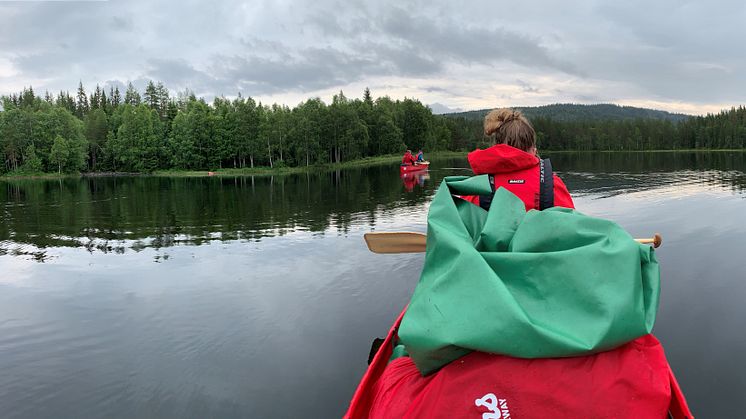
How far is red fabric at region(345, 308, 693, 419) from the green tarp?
3.8 inches

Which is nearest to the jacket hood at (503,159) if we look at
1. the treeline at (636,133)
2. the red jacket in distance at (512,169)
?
the red jacket in distance at (512,169)

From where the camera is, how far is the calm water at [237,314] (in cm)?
622

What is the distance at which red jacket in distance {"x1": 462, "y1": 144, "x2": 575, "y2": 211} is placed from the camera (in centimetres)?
351

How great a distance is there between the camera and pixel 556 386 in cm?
240

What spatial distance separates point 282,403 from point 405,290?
4666 mm

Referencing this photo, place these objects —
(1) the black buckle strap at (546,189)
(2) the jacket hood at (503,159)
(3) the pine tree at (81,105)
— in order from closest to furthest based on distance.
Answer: (2) the jacket hood at (503,159) → (1) the black buckle strap at (546,189) → (3) the pine tree at (81,105)

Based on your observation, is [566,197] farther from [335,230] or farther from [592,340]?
[335,230]

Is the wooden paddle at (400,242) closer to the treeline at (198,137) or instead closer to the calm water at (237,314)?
the calm water at (237,314)

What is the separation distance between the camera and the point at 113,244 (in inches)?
655

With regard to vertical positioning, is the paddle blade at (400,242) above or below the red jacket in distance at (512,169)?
below

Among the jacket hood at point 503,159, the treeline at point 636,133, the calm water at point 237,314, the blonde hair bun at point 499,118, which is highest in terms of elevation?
the treeline at point 636,133

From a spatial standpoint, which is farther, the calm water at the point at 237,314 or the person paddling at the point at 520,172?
the calm water at the point at 237,314

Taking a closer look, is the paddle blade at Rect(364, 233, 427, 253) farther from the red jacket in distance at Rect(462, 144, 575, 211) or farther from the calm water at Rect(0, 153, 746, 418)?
the calm water at Rect(0, 153, 746, 418)

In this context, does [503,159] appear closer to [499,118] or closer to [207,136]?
[499,118]
